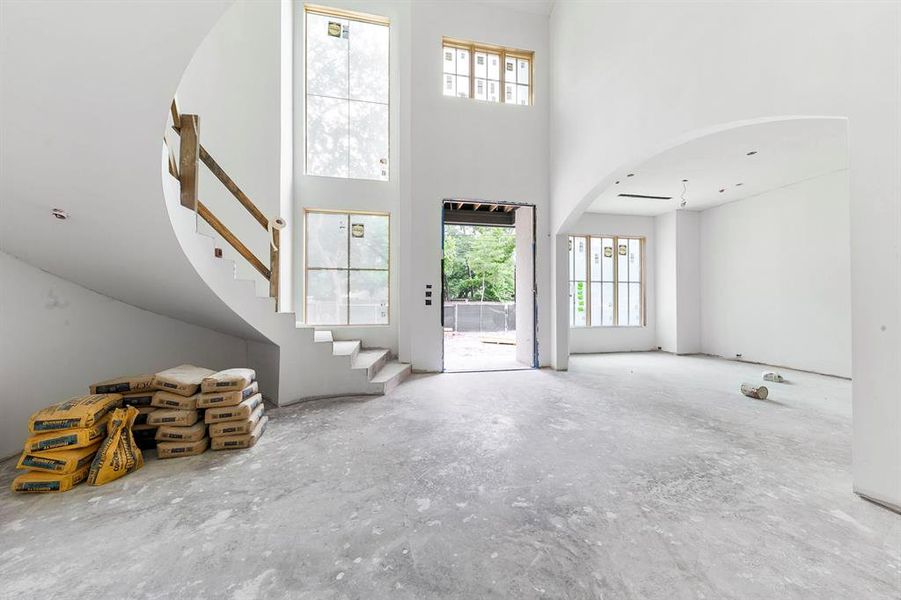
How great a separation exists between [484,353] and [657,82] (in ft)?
18.3

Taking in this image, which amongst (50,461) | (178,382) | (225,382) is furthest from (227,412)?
(50,461)

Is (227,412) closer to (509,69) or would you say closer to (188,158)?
(188,158)

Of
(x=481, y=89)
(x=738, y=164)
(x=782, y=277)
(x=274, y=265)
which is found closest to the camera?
(x=274, y=265)

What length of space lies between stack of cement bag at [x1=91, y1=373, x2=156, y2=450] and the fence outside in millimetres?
10580

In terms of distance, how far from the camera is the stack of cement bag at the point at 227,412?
276 centimetres

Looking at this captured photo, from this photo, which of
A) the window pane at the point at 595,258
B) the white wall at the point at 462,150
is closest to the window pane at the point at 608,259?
the window pane at the point at 595,258

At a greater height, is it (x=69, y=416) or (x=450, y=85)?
(x=450, y=85)

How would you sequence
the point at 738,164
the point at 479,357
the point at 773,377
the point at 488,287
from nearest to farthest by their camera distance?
the point at 738,164, the point at 773,377, the point at 479,357, the point at 488,287

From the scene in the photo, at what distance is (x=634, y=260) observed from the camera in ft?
26.9

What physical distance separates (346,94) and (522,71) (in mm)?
3181

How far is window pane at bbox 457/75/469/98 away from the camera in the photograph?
226 inches

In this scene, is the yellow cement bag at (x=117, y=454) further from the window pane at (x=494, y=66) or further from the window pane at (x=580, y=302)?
the window pane at (x=580, y=302)

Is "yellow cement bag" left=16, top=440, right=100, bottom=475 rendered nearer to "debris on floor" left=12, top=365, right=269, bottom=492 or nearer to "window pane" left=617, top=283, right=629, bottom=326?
"debris on floor" left=12, top=365, right=269, bottom=492

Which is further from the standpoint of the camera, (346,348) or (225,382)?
(346,348)
